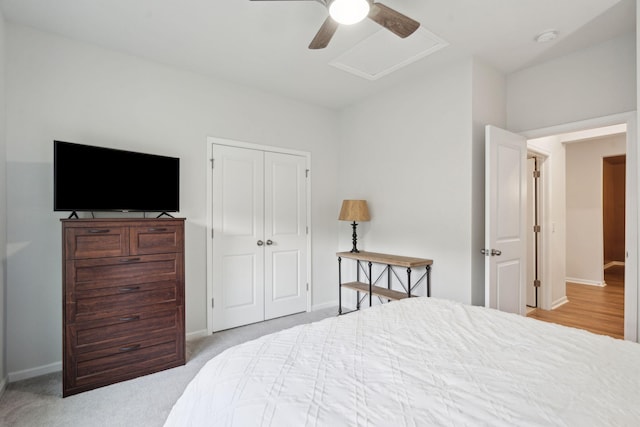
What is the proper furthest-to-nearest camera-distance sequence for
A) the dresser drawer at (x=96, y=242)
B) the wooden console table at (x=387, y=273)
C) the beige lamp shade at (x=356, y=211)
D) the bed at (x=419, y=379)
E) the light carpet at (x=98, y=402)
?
1. the beige lamp shade at (x=356, y=211)
2. the wooden console table at (x=387, y=273)
3. the dresser drawer at (x=96, y=242)
4. the light carpet at (x=98, y=402)
5. the bed at (x=419, y=379)

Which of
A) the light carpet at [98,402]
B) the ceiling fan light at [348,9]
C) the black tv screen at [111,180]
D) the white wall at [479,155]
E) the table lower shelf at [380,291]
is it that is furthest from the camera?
the table lower shelf at [380,291]

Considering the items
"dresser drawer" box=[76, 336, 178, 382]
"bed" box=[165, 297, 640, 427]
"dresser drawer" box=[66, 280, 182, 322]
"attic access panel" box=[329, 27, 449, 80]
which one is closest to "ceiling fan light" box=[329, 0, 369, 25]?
"bed" box=[165, 297, 640, 427]

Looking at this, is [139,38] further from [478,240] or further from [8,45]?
[478,240]

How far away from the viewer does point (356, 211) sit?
376cm

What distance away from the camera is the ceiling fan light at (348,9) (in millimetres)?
1122

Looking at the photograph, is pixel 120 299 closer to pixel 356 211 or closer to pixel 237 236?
pixel 237 236

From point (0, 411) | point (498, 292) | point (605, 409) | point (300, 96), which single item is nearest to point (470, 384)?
point (605, 409)

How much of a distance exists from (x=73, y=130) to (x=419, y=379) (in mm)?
3048

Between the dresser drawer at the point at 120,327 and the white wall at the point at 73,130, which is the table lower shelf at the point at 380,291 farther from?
the dresser drawer at the point at 120,327

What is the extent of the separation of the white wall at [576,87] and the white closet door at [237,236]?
108 inches

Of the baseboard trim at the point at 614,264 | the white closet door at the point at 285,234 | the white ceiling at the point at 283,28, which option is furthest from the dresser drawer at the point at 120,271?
the baseboard trim at the point at 614,264

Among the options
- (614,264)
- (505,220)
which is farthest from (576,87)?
(614,264)

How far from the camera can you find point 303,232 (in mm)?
4051

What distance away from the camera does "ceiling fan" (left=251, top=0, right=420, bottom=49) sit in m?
1.14
